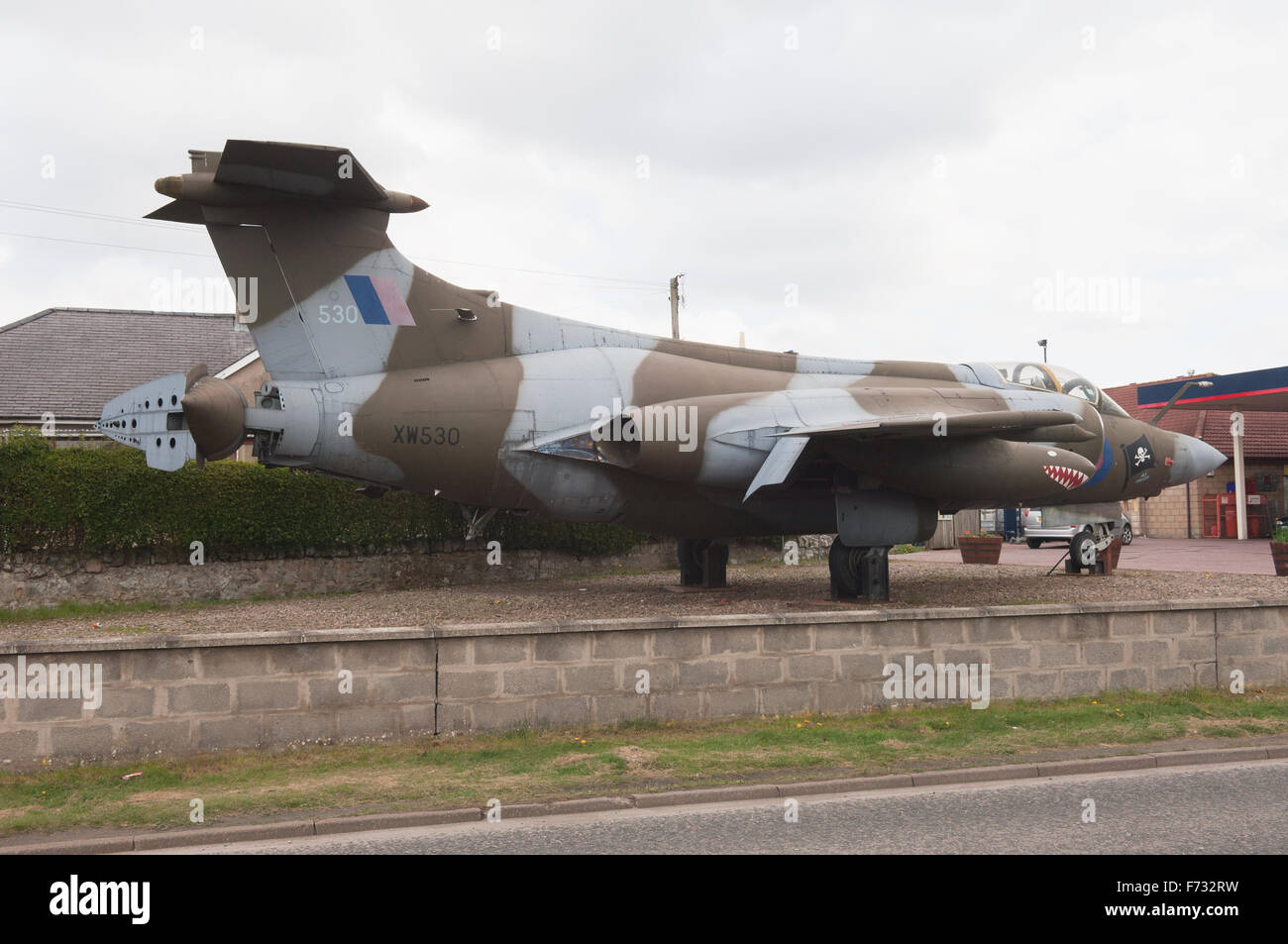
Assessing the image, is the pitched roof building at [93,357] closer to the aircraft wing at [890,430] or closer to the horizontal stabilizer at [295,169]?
the horizontal stabilizer at [295,169]

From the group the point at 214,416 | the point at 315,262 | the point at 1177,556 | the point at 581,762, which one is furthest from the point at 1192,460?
the point at 214,416

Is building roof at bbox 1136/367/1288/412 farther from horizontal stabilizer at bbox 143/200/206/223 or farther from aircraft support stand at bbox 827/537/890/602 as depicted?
horizontal stabilizer at bbox 143/200/206/223

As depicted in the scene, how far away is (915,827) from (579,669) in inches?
159

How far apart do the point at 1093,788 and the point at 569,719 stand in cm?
500

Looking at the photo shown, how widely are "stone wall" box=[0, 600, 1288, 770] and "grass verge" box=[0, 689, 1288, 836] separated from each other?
219mm

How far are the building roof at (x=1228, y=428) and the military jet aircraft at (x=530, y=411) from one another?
103 ft

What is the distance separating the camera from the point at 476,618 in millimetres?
14953

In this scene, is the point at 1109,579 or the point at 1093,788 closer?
the point at 1093,788

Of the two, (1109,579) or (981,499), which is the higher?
(981,499)

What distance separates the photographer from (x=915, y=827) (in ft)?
24.4

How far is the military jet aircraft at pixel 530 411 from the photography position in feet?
41.9

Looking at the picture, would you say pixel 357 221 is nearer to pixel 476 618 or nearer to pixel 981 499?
pixel 476 618

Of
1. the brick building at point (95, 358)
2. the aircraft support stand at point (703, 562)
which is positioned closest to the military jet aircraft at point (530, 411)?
the aircraft support stand at point (703, 562)

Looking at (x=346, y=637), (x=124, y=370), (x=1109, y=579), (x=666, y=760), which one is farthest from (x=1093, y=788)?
(x=124, y=370)
